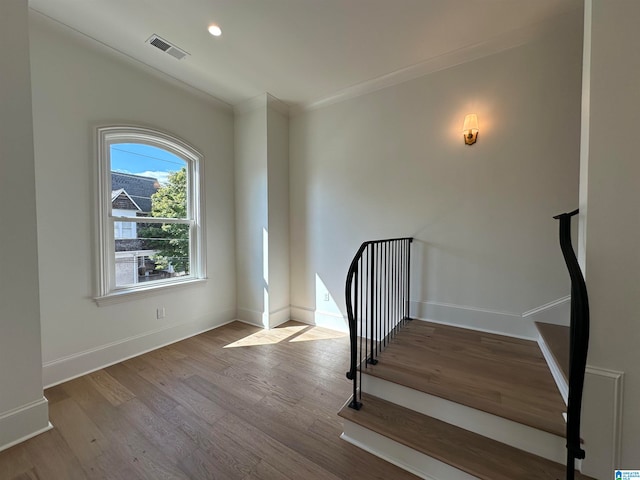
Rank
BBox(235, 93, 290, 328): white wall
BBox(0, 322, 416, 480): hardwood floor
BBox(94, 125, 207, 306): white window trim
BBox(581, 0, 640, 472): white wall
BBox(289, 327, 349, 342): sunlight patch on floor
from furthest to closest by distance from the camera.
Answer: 1. BBox(235, 93, 290, 328): white wall
2. BBox(289, 327, 349, 342): sunlight patch on floor
3. BBox(94, 125, 207, 306): white window trim
4. BBox(0, 322, 416, 480): hardwood floor
5. BBox(581, 0, 640, 472): white wall

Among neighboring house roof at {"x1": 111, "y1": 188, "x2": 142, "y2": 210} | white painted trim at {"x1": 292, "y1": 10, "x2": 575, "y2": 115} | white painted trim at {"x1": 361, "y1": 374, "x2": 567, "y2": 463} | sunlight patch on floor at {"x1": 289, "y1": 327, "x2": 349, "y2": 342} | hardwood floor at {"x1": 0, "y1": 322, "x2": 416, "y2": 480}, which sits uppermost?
white painted trim at {"x1": 292, "y1": 10, "x2": 575, "y2": 115}

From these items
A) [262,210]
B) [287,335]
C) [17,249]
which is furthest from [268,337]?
[17,249]

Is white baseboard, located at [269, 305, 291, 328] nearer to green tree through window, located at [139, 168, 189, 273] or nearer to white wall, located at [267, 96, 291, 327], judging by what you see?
white wall, located at [267, 96, 291, 327]

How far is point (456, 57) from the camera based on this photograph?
8.25ft

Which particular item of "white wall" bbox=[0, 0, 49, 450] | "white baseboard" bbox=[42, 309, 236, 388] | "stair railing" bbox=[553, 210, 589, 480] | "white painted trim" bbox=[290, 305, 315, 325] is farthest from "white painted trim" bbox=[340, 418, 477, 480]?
"white baseboard" bbox=[42, 309, 236, 388]

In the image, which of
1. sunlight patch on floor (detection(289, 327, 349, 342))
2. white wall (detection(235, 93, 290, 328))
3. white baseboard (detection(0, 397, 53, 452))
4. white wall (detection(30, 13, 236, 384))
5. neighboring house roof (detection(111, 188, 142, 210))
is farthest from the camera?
white wall (detection(235, 93, 290, 328))

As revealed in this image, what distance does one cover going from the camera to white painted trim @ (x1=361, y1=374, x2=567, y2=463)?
134 cm

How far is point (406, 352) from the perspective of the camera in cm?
212

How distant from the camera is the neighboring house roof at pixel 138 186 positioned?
2.67 meters

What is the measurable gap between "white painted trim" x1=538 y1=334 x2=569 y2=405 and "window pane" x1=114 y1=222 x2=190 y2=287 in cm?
368

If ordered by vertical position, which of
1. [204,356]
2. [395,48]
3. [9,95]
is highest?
[395,48]

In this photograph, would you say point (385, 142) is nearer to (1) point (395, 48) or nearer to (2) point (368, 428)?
(1) point (395, 48)

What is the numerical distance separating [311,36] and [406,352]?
286cm

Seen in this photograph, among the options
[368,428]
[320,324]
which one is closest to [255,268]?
[320,324]
